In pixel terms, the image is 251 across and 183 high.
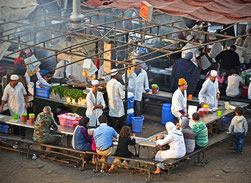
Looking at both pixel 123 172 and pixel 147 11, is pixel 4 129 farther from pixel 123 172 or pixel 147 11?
pixel 147 11

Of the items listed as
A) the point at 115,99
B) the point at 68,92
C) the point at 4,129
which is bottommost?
the point at 4,129

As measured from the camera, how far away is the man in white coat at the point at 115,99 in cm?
1336

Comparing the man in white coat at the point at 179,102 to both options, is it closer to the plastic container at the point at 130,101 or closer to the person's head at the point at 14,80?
the plastic container at the point at 130,101

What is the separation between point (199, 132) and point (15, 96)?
519 cm

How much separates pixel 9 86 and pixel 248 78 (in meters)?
7.48

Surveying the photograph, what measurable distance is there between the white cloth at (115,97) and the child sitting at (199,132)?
265 cm

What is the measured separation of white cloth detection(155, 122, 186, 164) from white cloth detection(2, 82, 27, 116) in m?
4.66

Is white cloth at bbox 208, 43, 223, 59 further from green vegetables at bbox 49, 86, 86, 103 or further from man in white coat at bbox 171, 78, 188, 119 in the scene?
green vegetables at bbox 49, 86, 86, 103

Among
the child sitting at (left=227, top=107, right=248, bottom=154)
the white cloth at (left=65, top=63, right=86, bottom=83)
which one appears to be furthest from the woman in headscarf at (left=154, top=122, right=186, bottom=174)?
the white cloth at (left=65, top=63, right=86, bottom=83)

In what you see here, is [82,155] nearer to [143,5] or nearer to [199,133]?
[199,133]

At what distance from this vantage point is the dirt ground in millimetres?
10836

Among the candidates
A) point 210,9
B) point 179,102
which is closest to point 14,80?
point 179,102

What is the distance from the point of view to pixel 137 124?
13.9 m

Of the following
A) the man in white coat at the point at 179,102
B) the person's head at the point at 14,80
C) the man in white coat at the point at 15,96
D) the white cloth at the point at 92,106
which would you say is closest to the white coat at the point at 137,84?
the white cloth at the point at 92,106
